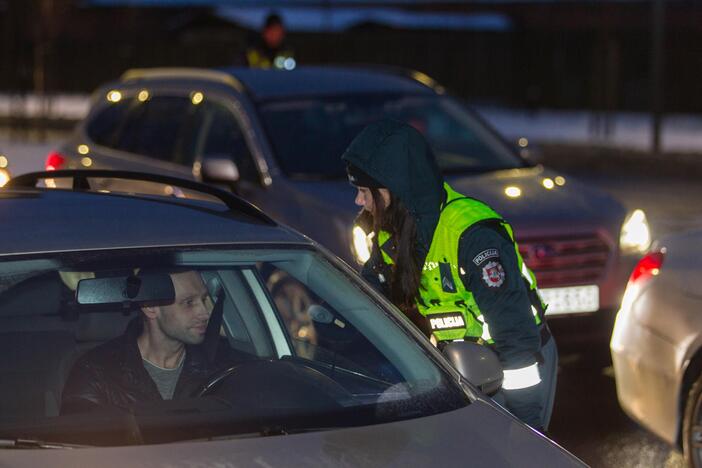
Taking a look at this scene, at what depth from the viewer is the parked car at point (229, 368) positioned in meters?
3.71

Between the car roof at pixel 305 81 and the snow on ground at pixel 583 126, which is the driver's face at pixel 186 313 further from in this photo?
the snow on ground at pixel 583 126

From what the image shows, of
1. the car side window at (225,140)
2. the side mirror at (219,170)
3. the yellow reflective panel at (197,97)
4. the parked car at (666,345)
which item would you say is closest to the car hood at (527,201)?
the side mirror at (219,170)

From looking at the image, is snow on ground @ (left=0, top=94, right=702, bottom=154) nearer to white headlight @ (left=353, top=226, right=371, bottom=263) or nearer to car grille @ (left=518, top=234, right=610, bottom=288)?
car grille @ (left=518, top=234, right=610, bottom=288)

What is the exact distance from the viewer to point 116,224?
14.4ft

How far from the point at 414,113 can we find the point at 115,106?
7.31 feet

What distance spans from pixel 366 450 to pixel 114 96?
8.01m

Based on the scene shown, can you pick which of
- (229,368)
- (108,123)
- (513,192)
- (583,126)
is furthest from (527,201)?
(583,126)

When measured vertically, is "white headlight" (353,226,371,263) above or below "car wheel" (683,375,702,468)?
above

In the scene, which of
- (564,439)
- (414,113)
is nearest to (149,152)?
(414,113)

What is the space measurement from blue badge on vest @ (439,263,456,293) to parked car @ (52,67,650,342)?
3138mm

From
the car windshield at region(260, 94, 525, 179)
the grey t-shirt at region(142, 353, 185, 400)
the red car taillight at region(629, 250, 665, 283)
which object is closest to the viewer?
the grey t-shirt at region(142, 353, 185, 400)

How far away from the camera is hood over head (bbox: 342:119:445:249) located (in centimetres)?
499

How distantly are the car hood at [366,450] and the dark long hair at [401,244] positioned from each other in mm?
1157

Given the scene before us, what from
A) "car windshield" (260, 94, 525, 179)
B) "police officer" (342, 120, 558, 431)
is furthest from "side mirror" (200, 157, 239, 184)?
"police officer" (342, 120, 558, 431)
